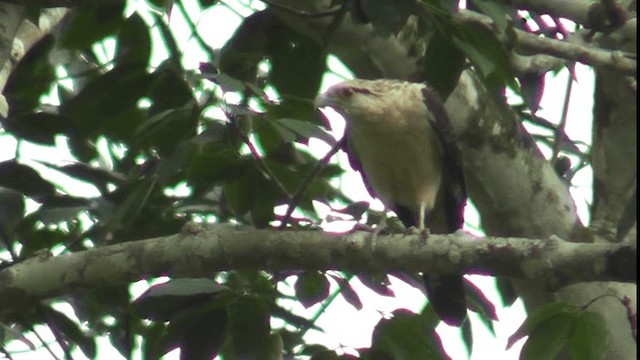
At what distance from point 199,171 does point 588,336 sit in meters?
1.36

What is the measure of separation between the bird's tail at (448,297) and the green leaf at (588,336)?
1.07 metres

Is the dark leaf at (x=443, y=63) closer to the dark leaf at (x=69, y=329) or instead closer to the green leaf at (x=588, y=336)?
the green leaf at (x=588, y=336)

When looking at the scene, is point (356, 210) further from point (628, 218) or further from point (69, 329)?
point (628, 218)

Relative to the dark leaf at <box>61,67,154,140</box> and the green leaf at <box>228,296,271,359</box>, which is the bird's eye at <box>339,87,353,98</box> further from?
the green leaf at <box>228,296,271,359</box>

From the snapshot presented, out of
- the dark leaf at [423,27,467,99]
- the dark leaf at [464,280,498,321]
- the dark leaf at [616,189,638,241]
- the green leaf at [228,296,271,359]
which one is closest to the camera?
the dark leaf at [616,189,638,241]

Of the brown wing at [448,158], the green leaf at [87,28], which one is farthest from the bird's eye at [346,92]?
the green leaf at [87,28]

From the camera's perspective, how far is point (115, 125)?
476cm

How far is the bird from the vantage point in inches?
207

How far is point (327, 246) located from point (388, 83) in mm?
1523

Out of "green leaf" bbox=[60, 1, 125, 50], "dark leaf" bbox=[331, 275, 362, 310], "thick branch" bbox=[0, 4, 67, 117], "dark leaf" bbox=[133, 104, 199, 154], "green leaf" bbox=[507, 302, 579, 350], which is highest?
"thick branch" bbox=[0, 4, 67, 117]

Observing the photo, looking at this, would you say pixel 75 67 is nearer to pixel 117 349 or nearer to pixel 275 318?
pixel 117 349

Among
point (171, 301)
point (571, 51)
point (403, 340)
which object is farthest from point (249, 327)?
point (571, 51)

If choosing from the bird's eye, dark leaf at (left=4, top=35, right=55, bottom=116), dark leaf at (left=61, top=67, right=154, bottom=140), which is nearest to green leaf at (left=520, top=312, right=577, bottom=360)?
dark leaf at (left=61, top=67, right=154, bottom=140)

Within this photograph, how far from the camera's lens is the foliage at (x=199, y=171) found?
3.78 m
